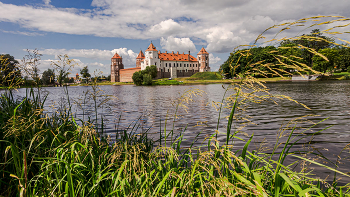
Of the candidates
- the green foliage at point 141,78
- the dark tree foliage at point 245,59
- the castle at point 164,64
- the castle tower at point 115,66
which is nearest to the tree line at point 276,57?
the dark tree foliage at point 245,59

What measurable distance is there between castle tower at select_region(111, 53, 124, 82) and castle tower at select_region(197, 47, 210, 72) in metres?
46.1

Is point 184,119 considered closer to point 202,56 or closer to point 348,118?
point 348,118

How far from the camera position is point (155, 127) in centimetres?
962

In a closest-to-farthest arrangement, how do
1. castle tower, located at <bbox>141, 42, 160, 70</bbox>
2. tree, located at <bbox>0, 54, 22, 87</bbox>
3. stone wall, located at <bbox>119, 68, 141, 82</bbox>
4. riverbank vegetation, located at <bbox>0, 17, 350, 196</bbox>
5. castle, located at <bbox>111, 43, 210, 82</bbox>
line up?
1. riverbank vegetation, located at <bbox>0, 17, 350, 196</bbox>
2. tree, located at <bbox>0, 54, 22, 87</bbox>
3. castle tower, located at <bbox>141, 42, 160, 70</bbox>
4. castle, located at <bbox>111, 43, 210, 82</bbox>
5. stone wall, located at <bbox>119, 68, 141, 82</bbox>

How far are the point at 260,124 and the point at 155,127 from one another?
16.0ft

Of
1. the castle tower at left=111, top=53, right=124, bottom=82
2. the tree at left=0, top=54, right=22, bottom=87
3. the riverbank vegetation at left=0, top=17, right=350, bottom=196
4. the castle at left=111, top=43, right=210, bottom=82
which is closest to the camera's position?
the riverbank vegetation at left=0, top=17, right=350, bottom=196

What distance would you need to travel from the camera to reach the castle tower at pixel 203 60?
121m

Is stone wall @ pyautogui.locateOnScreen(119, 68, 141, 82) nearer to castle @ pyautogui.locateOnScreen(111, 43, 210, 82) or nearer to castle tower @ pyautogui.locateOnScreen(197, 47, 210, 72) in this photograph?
castle @ pyautogui.locateOnScreen(111, 43, 210, 82)

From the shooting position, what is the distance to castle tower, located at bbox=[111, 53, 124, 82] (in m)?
118

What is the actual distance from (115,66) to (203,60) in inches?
1984

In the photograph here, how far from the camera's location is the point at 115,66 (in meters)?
118

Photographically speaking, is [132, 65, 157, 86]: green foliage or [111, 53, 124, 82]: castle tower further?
[111, 53, 124, 82]: castle tower

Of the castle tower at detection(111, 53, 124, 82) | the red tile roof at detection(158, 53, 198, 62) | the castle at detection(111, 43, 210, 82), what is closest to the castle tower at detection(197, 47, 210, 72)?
the castle at detection(111, 43, 210, 82)

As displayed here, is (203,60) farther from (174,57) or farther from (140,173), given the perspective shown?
(140,173)
